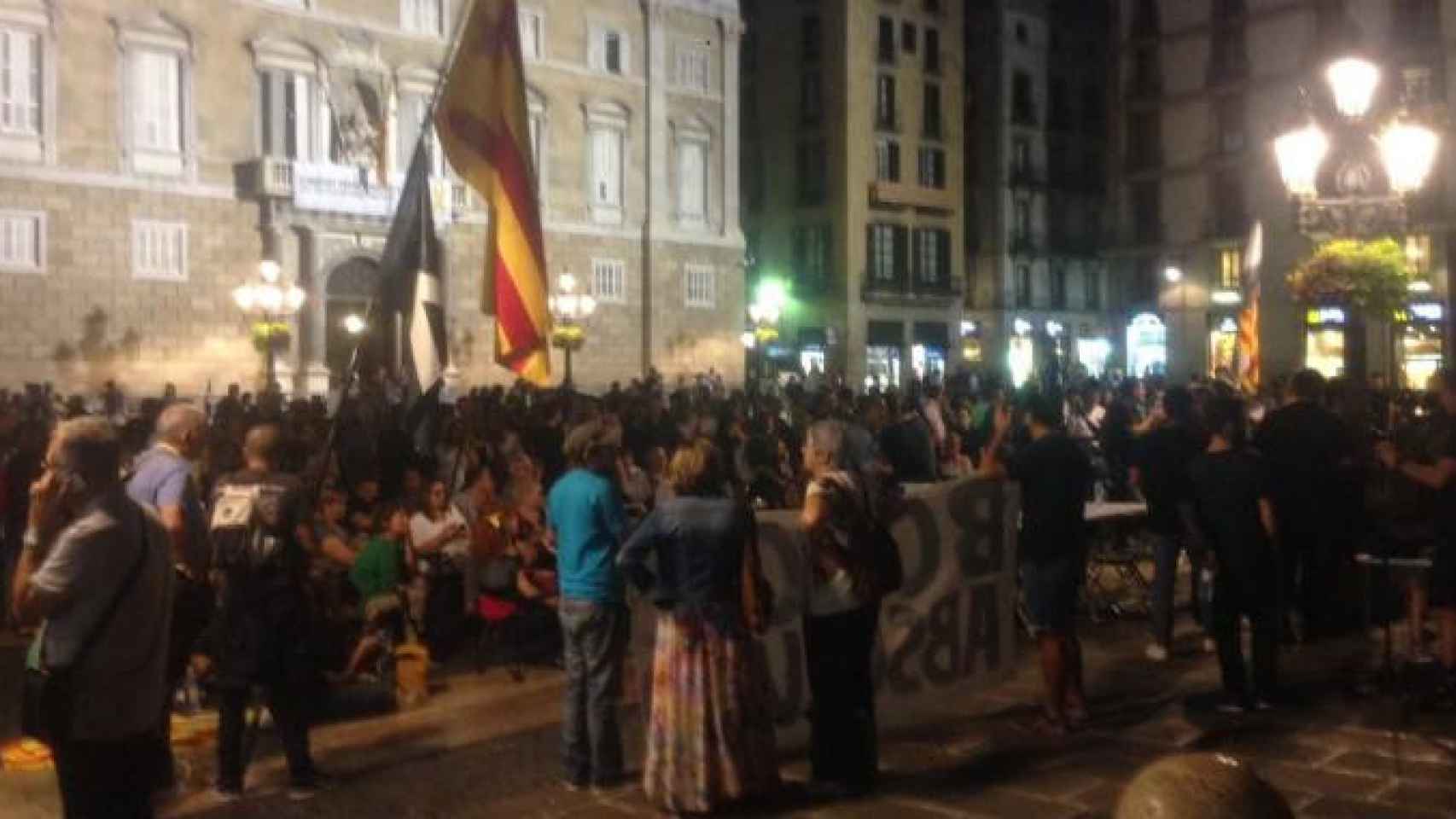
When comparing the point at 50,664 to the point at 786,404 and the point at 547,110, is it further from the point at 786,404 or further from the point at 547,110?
the point at 547,110

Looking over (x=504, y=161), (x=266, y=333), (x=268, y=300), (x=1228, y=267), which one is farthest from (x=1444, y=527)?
(x=1228, y=267)

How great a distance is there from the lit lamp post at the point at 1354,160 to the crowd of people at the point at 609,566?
1775 mm

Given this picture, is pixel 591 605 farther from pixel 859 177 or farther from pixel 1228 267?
pixel 1228 267

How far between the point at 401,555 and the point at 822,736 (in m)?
3.97

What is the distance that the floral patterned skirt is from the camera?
601 cm

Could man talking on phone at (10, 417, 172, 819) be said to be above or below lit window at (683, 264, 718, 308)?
below

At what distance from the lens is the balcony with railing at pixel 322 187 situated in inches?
1235

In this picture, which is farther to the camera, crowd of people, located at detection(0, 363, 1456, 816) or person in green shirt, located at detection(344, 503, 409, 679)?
person in green shirt, located at detection(344, 503, 409, 679)

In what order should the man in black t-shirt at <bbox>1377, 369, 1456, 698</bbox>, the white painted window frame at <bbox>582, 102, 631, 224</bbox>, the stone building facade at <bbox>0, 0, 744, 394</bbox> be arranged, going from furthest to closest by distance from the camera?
1. the white painted window frame at <bbox>582, 102, 631, 224</bbox>
2. the stone building facade at <bbox>0, 0, 744, 394</bbox>
3. the man in black t-shirt at <bbox>1377, 369, 1456, 698</bbox>

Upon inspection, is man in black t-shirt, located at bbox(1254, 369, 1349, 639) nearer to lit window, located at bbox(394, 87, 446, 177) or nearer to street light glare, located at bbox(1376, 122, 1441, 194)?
street light glare, located at bbox(1376, 122, 1441, 194)

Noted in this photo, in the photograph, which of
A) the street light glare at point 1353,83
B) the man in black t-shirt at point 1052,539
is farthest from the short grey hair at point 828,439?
the street light glare at point 1353,83

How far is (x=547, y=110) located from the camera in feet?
121

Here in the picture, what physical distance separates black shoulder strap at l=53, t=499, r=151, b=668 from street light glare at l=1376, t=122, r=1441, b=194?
35.2 feet

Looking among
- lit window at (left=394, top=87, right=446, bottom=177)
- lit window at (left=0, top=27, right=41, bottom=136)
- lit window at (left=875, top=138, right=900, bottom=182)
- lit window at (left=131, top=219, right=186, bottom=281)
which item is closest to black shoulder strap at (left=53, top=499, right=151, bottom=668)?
lit window at (left=0, top=27, right=41, bottom=136)
